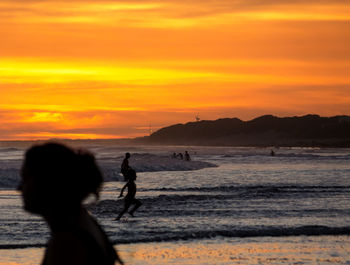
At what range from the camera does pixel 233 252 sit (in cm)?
1555

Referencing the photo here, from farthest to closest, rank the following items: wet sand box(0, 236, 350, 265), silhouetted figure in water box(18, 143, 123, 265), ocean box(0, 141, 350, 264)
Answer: ocean box(0, 141, 350, 264) < wet sand box(0, 236, 350, 265) < silhouetted figure in water box(18, 143, 123, 265)

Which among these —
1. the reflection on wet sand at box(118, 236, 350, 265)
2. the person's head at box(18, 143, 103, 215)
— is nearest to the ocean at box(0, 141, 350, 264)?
the reflection on wet sand at box(118, 236, 350, 265)

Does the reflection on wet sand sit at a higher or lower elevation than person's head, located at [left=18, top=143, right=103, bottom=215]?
lower

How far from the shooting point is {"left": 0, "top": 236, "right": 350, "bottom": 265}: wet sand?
14.4 meters

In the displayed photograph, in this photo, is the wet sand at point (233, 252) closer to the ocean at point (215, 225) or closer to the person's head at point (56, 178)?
the ocean at point (215, 225)

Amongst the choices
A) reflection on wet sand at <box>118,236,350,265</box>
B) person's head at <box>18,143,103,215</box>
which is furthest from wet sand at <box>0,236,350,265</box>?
person's head at <box>18,143,103,215</box>

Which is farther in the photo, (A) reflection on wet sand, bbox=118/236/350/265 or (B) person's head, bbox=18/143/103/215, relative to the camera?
(A) reflection on wet sand, bbox=118/236/350/265

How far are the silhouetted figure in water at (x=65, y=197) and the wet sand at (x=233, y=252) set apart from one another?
1150cm

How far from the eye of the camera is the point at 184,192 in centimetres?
3431

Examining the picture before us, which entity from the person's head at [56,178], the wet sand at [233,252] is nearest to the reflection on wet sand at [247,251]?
the wet sand at [233,252]

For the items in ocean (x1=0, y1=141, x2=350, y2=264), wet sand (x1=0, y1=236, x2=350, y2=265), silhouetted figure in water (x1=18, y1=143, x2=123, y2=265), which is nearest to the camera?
silhouetted figure in water (x1=18, y1=143, x2=123, y2=265)

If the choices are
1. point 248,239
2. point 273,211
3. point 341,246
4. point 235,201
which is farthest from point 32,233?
point 235,201

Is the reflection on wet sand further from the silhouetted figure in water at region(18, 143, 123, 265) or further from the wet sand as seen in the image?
the silhouetted figure in water at region(18, 143, 123, 265)

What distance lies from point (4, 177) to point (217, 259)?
2851 cm
